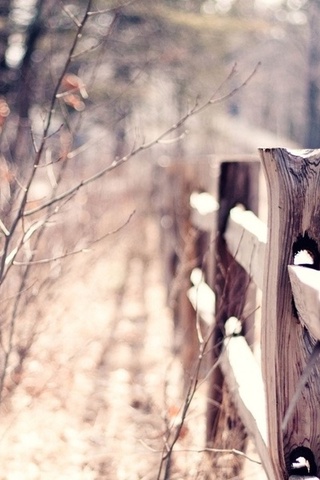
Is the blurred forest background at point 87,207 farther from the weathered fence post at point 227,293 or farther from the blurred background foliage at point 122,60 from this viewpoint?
the weathered fence post at point 227,293

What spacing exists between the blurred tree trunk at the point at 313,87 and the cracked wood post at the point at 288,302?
115 feet

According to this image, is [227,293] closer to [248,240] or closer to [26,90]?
[248,240]

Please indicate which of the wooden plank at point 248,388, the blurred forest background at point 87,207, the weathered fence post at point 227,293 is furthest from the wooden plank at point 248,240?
the blurred forest background at point 87,207

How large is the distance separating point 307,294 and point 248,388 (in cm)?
124

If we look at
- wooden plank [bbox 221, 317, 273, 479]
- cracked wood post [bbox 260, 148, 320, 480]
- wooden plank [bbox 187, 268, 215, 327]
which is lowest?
wooden plank [bbox 221, 317, 273, 479]

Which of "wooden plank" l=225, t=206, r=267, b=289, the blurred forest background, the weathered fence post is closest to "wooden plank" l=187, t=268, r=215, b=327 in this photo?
the weathered fence post

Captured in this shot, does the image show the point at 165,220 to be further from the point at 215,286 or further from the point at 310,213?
the point at 310,213

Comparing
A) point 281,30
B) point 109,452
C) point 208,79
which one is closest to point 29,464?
point 109,452

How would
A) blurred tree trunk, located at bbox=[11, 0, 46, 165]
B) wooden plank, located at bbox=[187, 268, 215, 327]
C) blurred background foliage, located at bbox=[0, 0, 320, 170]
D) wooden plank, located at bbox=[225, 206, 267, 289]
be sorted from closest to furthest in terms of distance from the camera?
wooden plank, located at bbox=[225, 206, 267, 289] < wooden plank, located at bbox=[187, 268, 215, 327] < blurred tree trunk, located at bbox=[11, 0, 46, 165] < blurred background foliage, located at bbox=[0, 0, 320, 170]

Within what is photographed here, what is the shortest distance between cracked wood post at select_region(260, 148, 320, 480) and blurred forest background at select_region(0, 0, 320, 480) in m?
1.06

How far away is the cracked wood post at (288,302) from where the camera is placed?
1564mm

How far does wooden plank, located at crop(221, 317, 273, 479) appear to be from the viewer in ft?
6.65

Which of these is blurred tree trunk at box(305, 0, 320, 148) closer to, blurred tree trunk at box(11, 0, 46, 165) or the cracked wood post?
blurred tree trunk at box(11, 0, 46, 165)

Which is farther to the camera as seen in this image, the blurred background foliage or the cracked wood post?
the blurred background foliage
